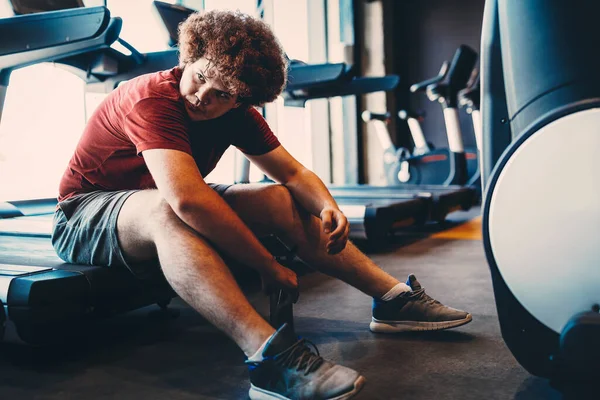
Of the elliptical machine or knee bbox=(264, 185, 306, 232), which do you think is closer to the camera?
knee bbox=(264, 185, 306, 232)

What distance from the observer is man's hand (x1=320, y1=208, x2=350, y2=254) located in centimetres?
137

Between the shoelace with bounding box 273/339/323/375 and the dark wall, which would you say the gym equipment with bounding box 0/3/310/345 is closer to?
the shoelace with bounding box 273/339/323/375

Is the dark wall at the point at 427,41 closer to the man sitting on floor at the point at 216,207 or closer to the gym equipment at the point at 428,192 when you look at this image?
the gym equipment at the point at 428,192

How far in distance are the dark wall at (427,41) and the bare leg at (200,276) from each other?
5436mm

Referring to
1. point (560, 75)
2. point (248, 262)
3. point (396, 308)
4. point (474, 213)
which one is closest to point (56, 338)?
point (248, 262)

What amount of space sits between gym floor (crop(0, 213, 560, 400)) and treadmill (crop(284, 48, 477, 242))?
0.95 meters

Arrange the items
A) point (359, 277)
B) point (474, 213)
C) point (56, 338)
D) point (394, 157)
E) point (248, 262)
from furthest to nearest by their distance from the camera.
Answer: point (394, 157) → point (474, 213) → point (359, 277) → point (56, 338) → point (248, 262)

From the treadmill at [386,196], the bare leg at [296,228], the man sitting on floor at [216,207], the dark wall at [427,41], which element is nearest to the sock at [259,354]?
the man sitting on floor at [216,207]

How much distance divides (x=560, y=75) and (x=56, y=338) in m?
1.28

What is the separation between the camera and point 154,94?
53.3 inches

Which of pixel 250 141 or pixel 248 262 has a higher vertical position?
pixel 250 141

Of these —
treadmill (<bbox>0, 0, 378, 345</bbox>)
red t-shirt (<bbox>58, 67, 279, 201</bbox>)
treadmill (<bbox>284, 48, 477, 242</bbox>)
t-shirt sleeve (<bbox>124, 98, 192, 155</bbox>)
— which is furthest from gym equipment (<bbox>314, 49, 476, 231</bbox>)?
t-shirt sleeve (<bbox>124, 98, 192, 155</bbox>)

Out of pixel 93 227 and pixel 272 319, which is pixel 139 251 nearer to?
pixel 93 227

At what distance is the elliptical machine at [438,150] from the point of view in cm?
486
